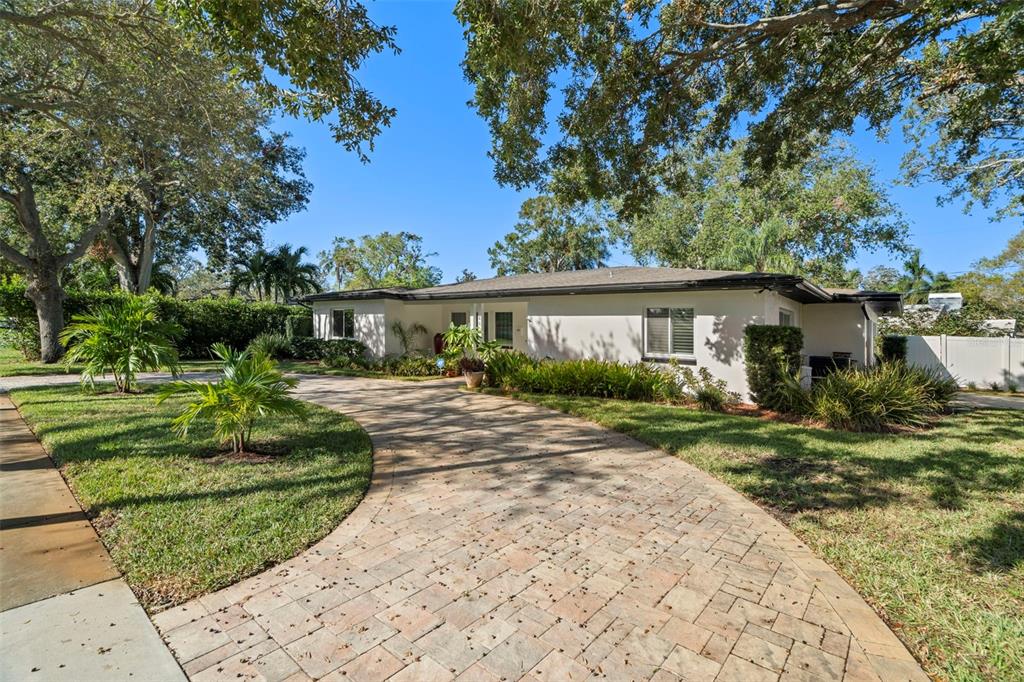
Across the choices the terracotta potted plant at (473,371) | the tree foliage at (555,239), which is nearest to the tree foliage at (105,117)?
the terracotta potted plant at (473,371)

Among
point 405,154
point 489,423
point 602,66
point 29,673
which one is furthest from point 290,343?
point 29,673

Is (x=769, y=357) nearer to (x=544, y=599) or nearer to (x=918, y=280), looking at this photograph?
(x=544, y=599)

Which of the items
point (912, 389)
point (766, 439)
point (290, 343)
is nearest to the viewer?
point (766, 439)

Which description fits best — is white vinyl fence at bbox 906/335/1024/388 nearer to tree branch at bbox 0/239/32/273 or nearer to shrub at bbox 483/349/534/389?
shrub at bbox 483/349/534/389

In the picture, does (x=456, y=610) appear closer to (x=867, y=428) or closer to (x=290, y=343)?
(x=867, y=428)

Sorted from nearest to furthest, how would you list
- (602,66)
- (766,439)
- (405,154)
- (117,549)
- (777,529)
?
1. (117,549)
2. (777,529)
3. (602,66)
4. (766,439)
5. (405,154)

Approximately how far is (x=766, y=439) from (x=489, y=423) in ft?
14.7

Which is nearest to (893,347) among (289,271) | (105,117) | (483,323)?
(483,323)

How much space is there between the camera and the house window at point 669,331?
11.1 meters

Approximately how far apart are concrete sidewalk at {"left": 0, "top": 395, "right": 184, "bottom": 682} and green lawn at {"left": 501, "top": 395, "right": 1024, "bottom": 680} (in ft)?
13.8

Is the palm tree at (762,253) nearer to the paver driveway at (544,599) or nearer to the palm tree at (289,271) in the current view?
the paver driveway at (544,599)

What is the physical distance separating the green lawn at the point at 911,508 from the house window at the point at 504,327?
8473 mm

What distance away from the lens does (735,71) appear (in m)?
7.33

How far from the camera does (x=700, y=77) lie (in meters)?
7.48
